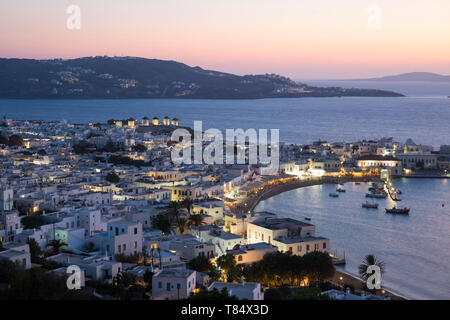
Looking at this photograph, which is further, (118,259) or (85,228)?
(85,228)

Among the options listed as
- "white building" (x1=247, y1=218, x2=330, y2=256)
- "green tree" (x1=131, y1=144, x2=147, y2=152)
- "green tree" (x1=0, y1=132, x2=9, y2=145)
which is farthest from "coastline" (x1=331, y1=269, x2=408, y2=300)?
"green tree" (x1=0, y1=132, x2=9, y2=145)

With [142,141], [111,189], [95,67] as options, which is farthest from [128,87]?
[111,189]

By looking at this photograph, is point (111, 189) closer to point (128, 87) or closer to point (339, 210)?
point (339, 210)

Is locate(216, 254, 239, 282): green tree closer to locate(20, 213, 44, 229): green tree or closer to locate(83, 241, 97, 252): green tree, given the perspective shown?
locate(83, 241, 97, 252): green tree

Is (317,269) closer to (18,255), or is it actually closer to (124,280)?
(124,280)

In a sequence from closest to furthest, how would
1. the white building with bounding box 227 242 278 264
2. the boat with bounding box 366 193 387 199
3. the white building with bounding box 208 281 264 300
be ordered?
1. the white building with bounding box 208 281 264 300
2. the white building with bounding box 227 242 278 264
3. the boat with bounding box 366 193 387 199

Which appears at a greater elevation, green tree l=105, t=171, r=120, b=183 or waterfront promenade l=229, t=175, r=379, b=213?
green tree l=105, t=171, r=120, b=183
